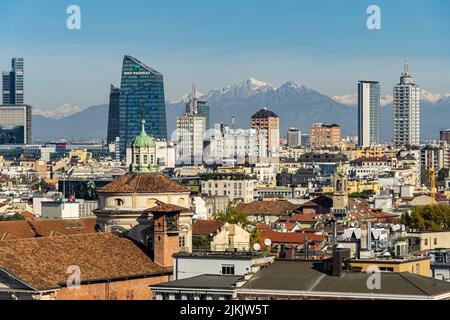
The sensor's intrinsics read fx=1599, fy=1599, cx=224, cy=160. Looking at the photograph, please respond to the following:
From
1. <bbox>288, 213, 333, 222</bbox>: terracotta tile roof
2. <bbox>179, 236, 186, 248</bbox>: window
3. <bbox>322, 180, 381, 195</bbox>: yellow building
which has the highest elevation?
<bbox>322, 180, 381, 195</bbox>: yellow building

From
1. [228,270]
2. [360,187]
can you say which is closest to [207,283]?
[228,270]

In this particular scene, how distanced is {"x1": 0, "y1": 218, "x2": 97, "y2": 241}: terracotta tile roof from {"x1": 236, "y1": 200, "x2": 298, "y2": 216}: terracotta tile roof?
4540 centimetres

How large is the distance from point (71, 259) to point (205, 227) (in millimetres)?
19836

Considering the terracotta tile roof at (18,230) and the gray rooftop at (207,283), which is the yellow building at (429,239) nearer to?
the terracotta tile roof at (18,230)

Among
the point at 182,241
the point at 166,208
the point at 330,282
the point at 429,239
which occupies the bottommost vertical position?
the point at 429,239

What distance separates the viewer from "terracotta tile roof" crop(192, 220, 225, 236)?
5692 centimetres

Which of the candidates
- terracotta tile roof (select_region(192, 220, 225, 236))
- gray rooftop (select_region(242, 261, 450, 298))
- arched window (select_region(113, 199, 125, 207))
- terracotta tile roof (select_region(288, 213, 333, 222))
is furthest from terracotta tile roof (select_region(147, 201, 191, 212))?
terracotta tile roof (select_region(288, 213, 333, 222))

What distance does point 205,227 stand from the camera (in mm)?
59344

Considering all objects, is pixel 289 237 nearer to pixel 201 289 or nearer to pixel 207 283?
pixel 207 283

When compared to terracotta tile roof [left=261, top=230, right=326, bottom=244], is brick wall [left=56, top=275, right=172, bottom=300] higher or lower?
lower

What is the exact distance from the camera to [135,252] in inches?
1678

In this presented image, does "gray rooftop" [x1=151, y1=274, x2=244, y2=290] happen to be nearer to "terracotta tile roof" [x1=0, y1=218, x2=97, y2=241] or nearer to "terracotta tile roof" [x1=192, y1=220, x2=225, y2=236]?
"terracotta tile roof" [x1=0, y1=218, x2=97, y2=241]

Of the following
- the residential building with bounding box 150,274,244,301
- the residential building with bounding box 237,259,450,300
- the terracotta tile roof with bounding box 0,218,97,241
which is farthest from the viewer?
the terracotta tile roof with bounding box 0,218,97,241

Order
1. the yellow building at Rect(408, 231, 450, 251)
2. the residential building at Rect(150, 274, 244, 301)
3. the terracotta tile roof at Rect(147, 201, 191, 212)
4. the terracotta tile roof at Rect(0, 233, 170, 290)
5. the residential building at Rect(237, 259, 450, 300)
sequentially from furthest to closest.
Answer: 1. the yellow building at Rect(408, 231, 450, 251)
2. the terracotta tile roof at Rect(147, 201, 191, 212)
3. the terracotta tile roof at Rect(0, 233, 170, 290)
4. the residential building at Rect(150, 274, 244, 301)
5. the residential building at Rect(237, 259, 450, 300)
